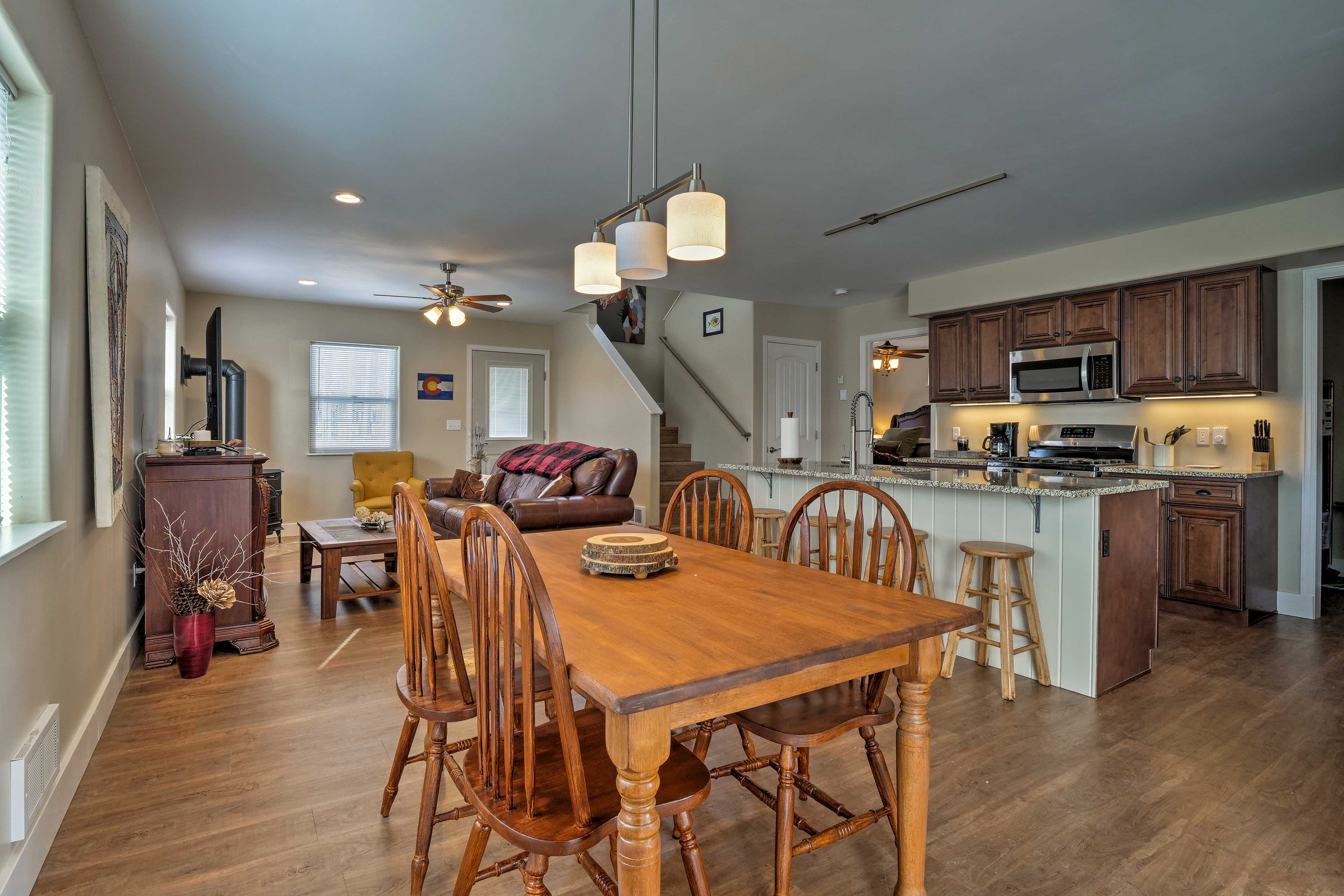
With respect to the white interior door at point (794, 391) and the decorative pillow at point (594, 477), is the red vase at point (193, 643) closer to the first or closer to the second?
the decorative pillow at point (594, 477)

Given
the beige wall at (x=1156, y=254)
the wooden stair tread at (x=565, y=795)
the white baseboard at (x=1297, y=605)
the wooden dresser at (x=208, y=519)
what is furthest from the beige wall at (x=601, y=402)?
the wooden stair tread at (x=565, y=795)

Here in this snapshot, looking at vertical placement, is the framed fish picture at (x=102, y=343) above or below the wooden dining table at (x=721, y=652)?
above

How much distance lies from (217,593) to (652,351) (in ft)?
19.9

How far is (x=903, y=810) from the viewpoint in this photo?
154 centimetres

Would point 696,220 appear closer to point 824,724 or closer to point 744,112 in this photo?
point 824,724

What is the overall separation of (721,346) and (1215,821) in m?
5.96

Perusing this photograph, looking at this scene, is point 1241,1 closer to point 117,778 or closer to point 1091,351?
point 1091,351

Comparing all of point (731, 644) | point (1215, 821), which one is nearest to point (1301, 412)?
point (1215, 821)

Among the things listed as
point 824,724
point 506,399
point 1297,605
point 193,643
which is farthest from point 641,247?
point 506,399

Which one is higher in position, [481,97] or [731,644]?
[481,97]

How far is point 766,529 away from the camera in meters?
4.11

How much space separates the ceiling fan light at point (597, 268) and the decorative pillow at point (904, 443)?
17.9ft

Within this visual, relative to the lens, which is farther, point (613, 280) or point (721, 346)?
point (721, 346)

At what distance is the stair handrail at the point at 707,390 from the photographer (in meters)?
7.08
